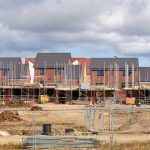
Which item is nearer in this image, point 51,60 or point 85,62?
point 51,60

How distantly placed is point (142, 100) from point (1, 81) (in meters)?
24.6

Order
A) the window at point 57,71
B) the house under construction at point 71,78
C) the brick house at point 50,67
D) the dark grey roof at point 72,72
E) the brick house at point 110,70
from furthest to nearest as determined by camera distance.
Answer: the window at point 57,71, the brick house at point 50,67, the brick house at point 110,70, the dark grey roof at point 72,72, the house under construction at point 71,78

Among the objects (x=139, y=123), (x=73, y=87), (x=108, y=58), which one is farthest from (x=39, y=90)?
(x=139, y=123)

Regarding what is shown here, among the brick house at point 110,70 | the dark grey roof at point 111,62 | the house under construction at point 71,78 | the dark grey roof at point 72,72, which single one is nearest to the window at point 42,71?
the house under construction at point 71,78

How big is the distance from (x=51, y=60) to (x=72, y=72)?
599 cm

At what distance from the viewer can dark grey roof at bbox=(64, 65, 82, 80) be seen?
261 ft

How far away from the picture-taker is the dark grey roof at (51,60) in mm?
84625

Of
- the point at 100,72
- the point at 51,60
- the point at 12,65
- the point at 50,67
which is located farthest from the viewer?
the point at 51,60

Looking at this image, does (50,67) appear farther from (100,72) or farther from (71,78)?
(100,72)

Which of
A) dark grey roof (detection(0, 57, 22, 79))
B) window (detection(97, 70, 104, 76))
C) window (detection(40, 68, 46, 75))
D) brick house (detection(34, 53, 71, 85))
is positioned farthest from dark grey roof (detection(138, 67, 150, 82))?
dark grey roof (detection(0, 57, 22, 79))

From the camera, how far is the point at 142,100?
218 ft

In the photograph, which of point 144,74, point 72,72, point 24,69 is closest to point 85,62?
point 72,72

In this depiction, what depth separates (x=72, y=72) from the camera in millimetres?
81812

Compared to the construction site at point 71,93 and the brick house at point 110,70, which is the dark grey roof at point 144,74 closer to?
the construction site at point 71,93
